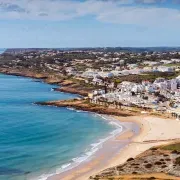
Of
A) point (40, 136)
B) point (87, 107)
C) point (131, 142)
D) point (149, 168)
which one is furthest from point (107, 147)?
point (87, 107)

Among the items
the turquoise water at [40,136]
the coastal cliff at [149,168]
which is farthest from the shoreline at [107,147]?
the coastal cliff at [149,168]

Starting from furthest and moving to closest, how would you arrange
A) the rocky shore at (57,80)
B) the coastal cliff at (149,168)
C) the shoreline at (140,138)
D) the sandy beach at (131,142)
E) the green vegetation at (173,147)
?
1. the rocky shore at (57,80)
2. the green vegetation at (173,147)
3. the shoreline at (140,138)
4. the sandy beach at (131,142)
5. the coastal cliff at (149,168)

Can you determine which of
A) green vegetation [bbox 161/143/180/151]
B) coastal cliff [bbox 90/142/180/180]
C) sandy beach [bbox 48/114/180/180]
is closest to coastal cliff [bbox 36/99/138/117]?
sandy beach [bbox 48/114/180/180]

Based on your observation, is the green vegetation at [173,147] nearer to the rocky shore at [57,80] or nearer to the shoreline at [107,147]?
the shoreline at [107,147]

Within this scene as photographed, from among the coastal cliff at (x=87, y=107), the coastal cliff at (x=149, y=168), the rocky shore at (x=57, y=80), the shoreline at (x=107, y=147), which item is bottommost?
the shoreline at (x=107, y=147)

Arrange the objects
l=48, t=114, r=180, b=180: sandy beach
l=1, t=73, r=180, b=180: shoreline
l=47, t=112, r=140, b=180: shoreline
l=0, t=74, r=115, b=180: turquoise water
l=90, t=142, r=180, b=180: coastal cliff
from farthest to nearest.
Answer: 1. l=0, t=74, r=115, b=180: turquoise water
2. l=1, t=73, r=180, b=180: shoreline
3. l=48, t=114, r=180, b=180: sandy beach
4. l=47, t=112, r=140, b=180: shoreline
5. l=90, t=142, r=180, b=180: coastal cliff

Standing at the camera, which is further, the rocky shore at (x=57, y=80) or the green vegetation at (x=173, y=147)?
the rocky shore at (x=57, y=80)

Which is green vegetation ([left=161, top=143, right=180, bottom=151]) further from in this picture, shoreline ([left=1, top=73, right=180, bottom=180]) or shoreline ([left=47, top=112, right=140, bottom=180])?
shoreline ([left=47, top=112, right=140, bottom=180])
